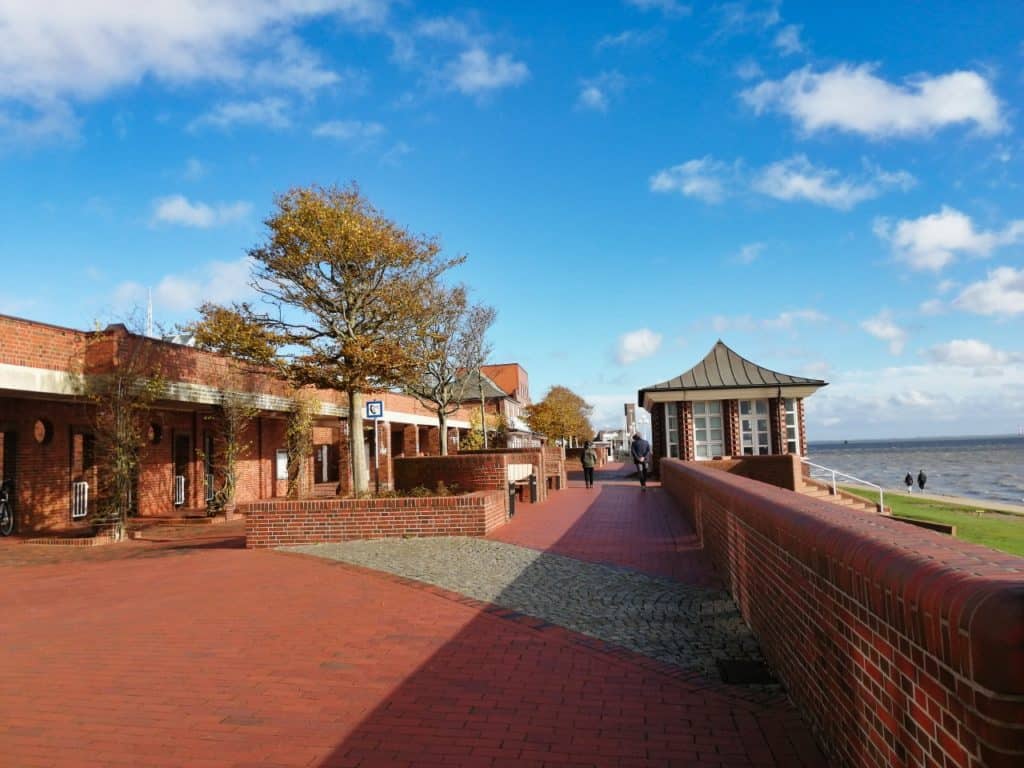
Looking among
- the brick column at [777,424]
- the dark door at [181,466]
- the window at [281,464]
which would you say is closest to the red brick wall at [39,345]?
the dark door at [181,466]

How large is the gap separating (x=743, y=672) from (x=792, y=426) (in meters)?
25.7

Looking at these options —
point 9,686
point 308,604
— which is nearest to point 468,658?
point 308,604

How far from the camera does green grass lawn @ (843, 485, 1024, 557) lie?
18.1 meters

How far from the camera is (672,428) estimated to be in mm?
30156

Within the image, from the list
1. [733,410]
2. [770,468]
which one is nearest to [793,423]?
[733,410]

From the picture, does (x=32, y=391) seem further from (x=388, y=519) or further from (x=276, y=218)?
(x=388, y=519)

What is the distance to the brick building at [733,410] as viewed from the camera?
2881 cm

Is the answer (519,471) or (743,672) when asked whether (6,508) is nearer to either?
(519,471)

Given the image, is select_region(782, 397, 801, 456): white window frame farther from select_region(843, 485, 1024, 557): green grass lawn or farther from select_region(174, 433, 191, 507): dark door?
select_region(174, 433, 191, 507): dark door

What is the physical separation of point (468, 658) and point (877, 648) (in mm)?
Result: 3526

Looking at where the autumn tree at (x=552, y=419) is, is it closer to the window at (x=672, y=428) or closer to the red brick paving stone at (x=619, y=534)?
the window at (x=672, y=428)

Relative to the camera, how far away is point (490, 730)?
14.4ft

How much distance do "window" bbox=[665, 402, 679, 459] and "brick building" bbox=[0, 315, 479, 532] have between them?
12.5m

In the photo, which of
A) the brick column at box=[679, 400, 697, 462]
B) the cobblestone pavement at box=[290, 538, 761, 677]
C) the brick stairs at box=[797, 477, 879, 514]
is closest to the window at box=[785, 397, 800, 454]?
the brick column at box=[679, 400, 697, 462]
